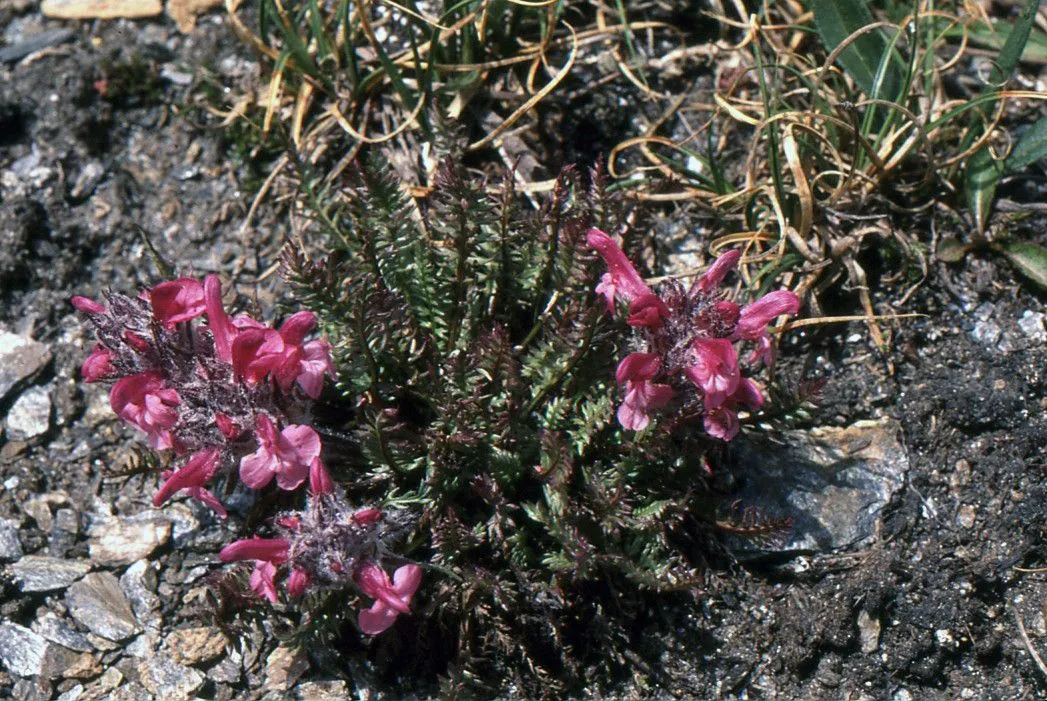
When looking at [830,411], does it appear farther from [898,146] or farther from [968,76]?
[968,76]

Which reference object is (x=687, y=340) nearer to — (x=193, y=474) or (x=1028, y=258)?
(x=193, y=474)

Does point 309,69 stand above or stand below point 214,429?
above

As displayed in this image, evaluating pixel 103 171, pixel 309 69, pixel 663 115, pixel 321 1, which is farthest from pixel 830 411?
pixel 103 171

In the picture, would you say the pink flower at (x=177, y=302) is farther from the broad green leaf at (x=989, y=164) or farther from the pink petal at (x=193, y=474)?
the broad green leaf at (x=989, y=164)

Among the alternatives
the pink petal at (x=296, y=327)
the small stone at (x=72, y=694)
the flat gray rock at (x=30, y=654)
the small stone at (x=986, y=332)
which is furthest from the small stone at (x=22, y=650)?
the small stone at (x=986, y=332)

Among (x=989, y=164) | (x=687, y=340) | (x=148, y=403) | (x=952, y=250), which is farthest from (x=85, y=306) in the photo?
(x=989, y=164)

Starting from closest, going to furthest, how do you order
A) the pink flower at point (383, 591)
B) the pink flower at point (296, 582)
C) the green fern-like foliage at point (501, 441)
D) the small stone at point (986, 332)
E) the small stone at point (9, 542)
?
1. the pink flower at point (296, 582)
2. the pink flower at point (383, 591)
3. the green fern-like foliage at point (501, 441)
4. the small stone at point (9, 542)
5. the small stone at point (986, 332)
